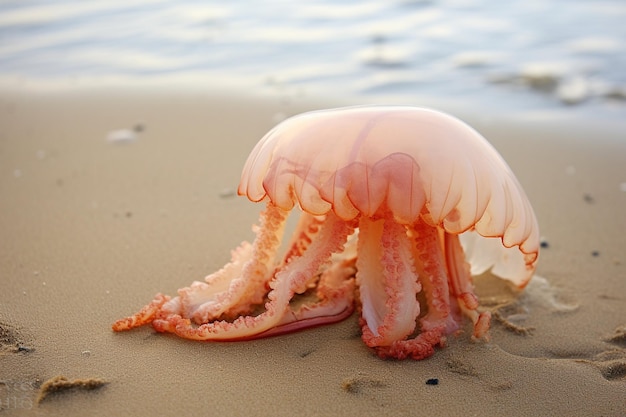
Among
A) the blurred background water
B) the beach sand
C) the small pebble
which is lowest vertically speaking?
the beach sand

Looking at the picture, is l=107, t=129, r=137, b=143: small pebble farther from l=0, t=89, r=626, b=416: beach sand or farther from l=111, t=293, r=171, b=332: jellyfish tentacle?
l=111, t=293, r=171, b=332: jellyfish tentacle

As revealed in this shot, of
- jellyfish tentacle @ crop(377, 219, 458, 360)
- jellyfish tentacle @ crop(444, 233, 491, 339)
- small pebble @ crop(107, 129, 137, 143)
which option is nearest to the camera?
jellyfish tentacle @ crop(377, 219, 458, 360)

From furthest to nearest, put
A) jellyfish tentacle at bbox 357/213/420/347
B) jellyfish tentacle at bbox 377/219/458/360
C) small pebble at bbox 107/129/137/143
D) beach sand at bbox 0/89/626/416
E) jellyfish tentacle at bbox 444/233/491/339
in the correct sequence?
small pebble at bbox 107/129/137/143, jellyfish tentacle at bbox 444/233/491/339, jellyfish tentacle at bbox 377/219/458/360, jellyfish tentacle at bbox 357/213/420/347, beach sand at bbox 0/89/626/416

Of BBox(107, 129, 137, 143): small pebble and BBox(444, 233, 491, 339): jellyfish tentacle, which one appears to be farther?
BBox(107, 129, 137, 143): small pebble

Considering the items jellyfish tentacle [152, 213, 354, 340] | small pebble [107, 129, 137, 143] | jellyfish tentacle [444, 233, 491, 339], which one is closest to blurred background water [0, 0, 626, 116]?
small pebble [107, 129, 137, 143]

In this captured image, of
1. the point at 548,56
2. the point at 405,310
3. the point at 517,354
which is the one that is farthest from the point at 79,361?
the point at 548,56

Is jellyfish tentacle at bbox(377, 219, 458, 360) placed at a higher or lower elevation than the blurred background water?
lower

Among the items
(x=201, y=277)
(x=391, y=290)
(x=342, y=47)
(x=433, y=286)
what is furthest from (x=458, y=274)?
(x=342, y=47)

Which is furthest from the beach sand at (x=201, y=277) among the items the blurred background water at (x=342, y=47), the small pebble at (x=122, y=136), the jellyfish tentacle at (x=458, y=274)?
the blurred background water at (x=342, y=47)
